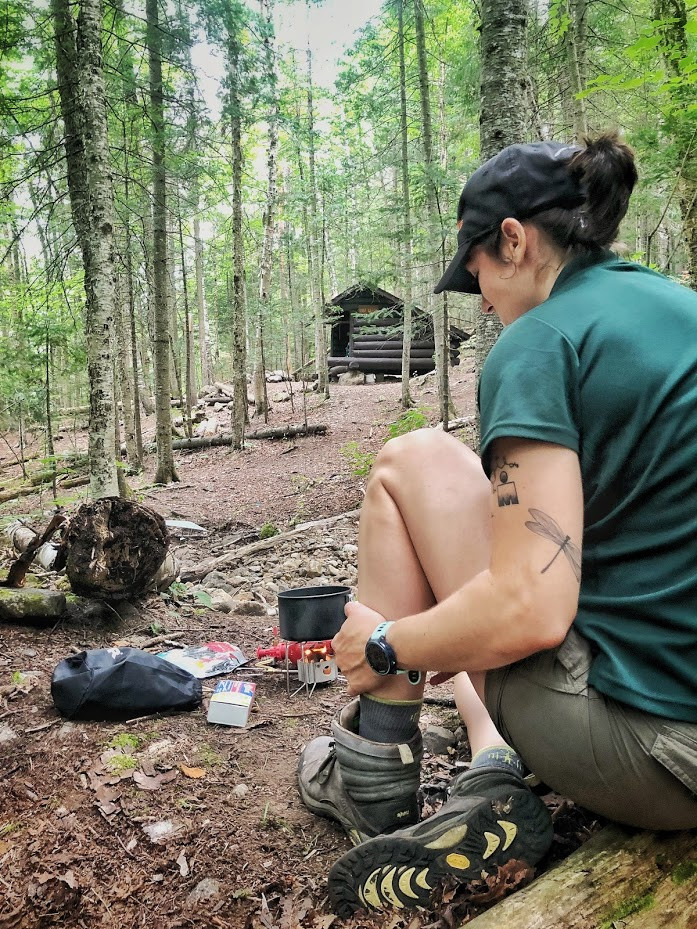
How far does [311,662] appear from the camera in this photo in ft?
10.8

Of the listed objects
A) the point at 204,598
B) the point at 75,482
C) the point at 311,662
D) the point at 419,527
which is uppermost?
the point at 419,527

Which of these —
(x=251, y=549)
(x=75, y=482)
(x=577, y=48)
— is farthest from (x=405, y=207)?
(x=75, y=482)

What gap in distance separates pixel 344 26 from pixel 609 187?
17.8m

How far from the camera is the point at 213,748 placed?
2.63 meters

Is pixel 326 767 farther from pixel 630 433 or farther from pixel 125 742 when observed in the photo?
pixel 630 433

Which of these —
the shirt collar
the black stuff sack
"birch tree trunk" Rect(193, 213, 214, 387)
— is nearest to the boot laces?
the black stuff sack

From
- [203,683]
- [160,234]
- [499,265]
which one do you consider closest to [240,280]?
[160,234]

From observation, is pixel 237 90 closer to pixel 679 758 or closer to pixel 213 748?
pixel 213 748

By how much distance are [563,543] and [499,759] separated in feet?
3.06

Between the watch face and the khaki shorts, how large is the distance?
297mm

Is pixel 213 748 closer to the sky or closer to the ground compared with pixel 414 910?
closer to the ground

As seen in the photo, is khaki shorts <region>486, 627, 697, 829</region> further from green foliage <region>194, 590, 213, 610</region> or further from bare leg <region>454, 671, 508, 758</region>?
green foliage <region>194, 590, 213, 610</region>

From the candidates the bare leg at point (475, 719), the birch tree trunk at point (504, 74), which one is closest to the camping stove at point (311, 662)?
the bare leg at point (475, 719)

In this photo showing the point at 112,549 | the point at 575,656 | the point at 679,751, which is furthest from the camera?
the point at 112,549
